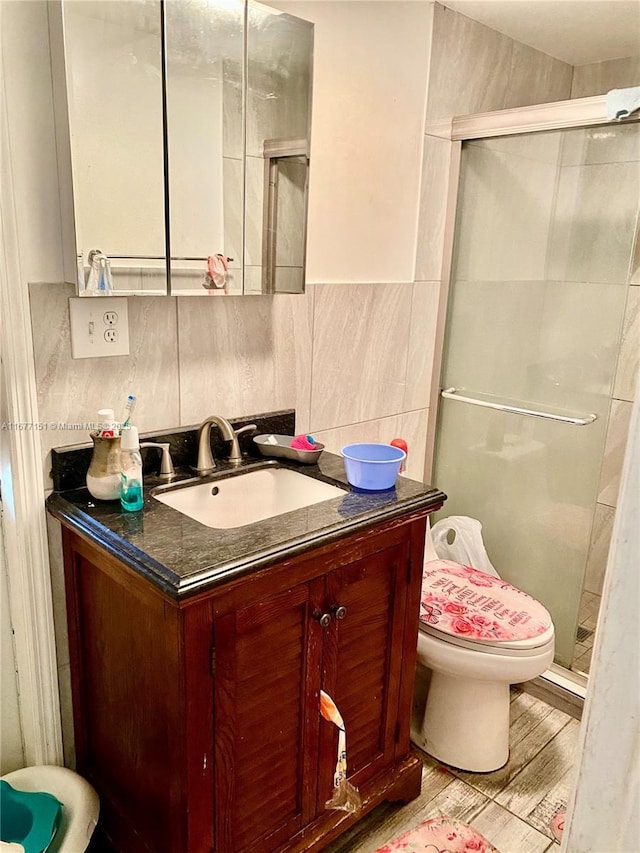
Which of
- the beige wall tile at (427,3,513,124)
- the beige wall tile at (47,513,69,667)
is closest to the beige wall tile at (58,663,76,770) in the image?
the beige wall tile at (47,513,69,667)

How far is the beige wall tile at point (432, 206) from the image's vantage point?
1971mm

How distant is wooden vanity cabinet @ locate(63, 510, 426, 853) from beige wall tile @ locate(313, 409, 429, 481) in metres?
0.50

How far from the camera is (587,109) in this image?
68.2 inches

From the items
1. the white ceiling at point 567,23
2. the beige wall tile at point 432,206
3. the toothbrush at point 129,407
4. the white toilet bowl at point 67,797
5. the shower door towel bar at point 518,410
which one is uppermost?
the white ceiling at point 567,23

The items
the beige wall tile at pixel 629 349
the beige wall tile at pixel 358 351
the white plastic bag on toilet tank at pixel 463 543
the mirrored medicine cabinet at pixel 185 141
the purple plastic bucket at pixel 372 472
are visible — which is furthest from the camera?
the beige wall tile at pixel 629 349

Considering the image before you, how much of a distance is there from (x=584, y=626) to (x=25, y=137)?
2.16m

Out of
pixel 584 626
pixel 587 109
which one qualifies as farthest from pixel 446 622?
pixel 587 109

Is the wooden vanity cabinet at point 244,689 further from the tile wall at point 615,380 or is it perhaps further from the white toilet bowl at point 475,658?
the tile wall at point 615,380

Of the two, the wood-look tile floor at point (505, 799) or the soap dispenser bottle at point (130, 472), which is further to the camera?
the wood-look tile floor at point (505, 799)

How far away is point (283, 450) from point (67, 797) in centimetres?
87

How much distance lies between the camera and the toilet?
166 cm

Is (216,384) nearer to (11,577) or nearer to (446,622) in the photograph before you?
(11,577)

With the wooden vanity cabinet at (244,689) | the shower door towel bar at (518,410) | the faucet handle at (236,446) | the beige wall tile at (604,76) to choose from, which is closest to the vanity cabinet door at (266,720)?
the wooden vanity cabinet at (244,689)

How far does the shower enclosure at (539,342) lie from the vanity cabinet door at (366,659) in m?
0.81
